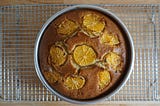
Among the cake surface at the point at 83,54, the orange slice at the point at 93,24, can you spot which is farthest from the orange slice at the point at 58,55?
the orange slice at the point at 93,24

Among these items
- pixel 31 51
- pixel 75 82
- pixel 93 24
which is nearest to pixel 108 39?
pixel 93 24

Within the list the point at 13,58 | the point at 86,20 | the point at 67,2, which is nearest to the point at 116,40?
the point at 86,20

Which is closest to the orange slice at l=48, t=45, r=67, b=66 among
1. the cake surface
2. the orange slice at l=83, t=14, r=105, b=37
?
the cake surface

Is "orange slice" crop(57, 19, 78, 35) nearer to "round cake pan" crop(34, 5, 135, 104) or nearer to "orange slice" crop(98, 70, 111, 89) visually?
"round cake pan" crop(34, 5, 135, 104)

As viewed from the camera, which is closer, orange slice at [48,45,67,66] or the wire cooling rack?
orange slice at [48,45,67,66]

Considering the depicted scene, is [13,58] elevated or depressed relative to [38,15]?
depressed

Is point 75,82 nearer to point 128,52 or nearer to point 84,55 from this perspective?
point 84,55

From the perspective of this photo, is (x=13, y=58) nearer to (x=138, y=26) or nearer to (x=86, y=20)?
(x=86, y=20)
